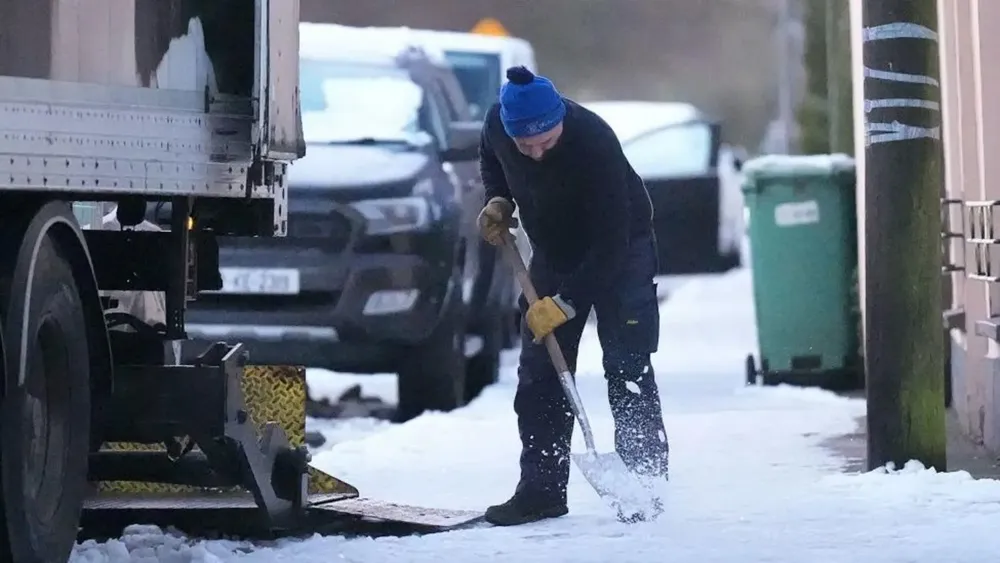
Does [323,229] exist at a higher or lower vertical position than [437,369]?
higher

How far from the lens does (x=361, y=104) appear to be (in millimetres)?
10766

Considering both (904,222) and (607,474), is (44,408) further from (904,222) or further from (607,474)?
(904,222)

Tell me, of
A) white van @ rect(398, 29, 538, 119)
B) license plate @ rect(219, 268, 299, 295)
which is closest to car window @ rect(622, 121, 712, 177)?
white van @ rect(398, 29, 538, 119)

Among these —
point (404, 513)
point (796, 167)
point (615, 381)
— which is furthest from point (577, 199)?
point (796, 167)

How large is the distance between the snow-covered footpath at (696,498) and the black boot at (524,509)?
7cm

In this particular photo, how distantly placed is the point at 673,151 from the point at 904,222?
46.0ft

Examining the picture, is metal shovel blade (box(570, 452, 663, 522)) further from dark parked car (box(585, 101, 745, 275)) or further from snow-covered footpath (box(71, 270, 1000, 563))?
dark parked car (box(585, 101, 745, 275))

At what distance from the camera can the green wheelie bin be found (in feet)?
38.0

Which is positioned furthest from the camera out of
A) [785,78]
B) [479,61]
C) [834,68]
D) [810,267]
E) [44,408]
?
[785,78]

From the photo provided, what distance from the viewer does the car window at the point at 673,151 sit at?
20.5 meters

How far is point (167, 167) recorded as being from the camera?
5254 millimetres

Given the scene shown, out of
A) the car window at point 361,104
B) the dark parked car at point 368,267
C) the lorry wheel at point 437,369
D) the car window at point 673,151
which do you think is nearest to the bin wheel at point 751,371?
the dark parked car at point 368,267

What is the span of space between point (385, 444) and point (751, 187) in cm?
365

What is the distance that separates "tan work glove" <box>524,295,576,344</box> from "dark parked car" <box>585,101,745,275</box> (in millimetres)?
13340
